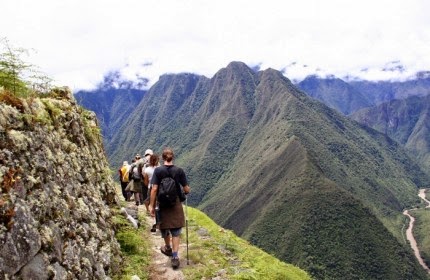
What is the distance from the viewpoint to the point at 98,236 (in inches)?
502

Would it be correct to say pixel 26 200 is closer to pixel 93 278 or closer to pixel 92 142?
pixel 93 278

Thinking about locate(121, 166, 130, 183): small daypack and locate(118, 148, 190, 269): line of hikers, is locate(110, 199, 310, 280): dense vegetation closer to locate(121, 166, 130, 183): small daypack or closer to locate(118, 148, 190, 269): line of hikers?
locate(118, 148, 190, 269): line of hikers

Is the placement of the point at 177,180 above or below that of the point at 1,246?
below

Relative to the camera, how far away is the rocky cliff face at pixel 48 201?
832 centimetres

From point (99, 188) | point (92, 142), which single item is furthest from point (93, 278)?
point (92, 142)

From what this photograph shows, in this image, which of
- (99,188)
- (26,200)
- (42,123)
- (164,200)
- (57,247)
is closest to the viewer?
(26,200)

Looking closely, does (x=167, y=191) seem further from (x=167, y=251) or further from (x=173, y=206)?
(x=167, y=251)

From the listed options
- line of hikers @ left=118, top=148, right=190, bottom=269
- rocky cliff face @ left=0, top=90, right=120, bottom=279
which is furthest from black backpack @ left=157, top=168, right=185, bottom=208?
rocky cliff face @ left=0, top=90, right=120, bottom=279

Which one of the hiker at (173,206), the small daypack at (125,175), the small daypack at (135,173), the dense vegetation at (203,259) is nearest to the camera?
the hiker at (173,206)

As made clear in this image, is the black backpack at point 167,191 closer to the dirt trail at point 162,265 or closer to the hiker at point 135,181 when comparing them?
the dirt trail at point 162,265

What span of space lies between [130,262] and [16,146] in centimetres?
716

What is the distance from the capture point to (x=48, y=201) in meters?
9.96

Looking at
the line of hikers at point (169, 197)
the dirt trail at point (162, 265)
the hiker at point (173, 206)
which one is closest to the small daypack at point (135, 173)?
the dirt trail at point (162, 265)

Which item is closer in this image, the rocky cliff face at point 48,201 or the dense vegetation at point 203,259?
the rocky cliff face at point 48,201
